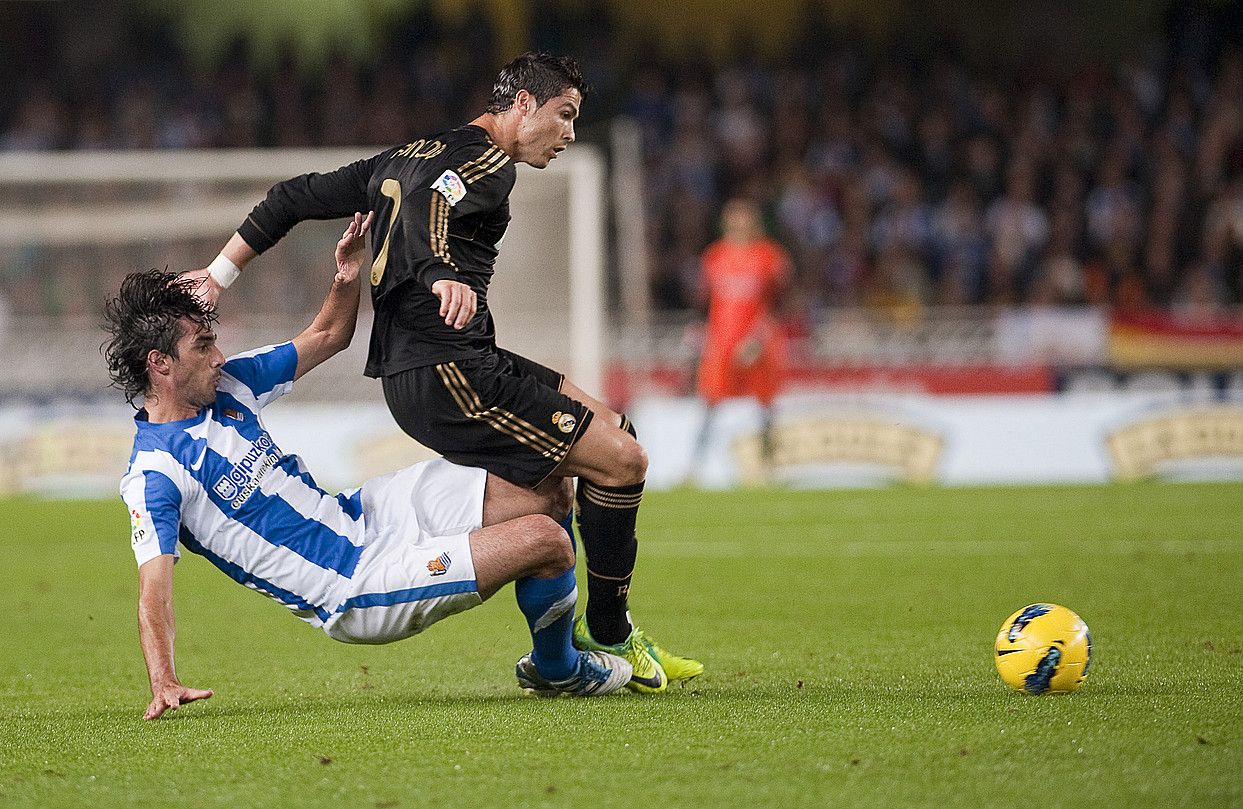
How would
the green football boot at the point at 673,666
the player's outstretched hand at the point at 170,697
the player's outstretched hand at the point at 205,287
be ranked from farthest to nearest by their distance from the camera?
the green football boot at the point at 673,666 → the player's outstretched hand at the point at 205,287 → the player's outstretched hand at the point at 170,697

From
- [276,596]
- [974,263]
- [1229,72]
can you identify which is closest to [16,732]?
[276,596]

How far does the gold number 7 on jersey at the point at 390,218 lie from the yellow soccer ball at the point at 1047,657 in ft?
7.13

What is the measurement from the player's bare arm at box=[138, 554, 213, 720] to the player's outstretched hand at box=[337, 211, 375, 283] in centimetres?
111

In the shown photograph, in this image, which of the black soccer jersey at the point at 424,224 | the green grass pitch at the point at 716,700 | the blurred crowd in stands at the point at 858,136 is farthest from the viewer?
the blurred crowd in stands at the point at 858,136

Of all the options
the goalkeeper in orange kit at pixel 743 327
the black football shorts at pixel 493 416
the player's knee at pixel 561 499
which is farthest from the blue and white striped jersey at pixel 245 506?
the goalkeeper in orange kit at pixel 743 327

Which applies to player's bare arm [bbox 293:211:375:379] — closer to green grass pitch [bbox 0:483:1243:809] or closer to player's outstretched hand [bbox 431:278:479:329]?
player's outstretched hand [bbox 431:278:479:329]

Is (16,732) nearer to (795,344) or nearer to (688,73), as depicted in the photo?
(795,344)

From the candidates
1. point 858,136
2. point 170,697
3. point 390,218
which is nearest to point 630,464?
point 390,218

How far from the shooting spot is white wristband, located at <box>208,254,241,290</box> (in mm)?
4953

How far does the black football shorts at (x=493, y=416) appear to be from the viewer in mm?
4566

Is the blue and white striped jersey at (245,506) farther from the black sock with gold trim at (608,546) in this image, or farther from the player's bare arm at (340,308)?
the black sock with gold trim at (608,546)

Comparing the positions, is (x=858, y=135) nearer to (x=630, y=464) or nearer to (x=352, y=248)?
(x=352, y=248)

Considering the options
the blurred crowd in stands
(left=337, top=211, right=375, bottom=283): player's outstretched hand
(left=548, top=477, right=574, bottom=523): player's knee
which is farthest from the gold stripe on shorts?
the blurred crowd in stands

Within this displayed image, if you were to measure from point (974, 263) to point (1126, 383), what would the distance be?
366 cm
